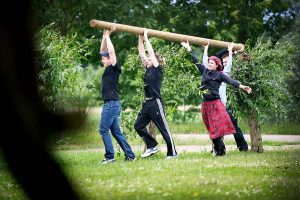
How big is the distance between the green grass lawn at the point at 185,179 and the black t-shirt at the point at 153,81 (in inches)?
40.9

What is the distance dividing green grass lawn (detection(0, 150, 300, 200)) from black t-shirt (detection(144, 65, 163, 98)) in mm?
1038

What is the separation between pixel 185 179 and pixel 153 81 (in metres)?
2.68

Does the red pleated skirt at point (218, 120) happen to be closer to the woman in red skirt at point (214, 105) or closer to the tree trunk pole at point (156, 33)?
the woman in red skirt at point (214, 105)

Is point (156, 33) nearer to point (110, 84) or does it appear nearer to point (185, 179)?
point (110, 84)

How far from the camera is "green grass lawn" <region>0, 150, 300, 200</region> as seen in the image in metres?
6.84

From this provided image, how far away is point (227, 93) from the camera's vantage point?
11.7 meters

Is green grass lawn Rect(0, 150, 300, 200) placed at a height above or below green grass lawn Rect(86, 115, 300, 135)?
above

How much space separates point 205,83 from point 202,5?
1145cm

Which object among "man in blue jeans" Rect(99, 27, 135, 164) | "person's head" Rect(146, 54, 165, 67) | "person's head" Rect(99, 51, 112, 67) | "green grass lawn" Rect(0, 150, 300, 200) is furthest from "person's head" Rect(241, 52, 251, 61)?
"person's head" Rect(99, 51, 112, 67)

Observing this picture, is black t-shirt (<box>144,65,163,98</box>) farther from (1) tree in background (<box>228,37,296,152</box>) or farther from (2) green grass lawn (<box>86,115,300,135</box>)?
(2) green grass lawn (<box>86,115,300,135</box>)

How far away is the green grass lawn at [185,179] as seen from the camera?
684cm

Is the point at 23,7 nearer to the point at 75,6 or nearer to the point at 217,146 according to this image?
the point at 217,146

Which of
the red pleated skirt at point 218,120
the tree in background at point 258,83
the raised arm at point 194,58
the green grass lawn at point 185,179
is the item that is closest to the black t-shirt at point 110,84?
the green grass lawn at point 185,179

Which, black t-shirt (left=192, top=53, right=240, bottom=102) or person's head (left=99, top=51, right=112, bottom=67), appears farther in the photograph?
black t-shirt (left=192, top=53, right=240, bottom=102)
